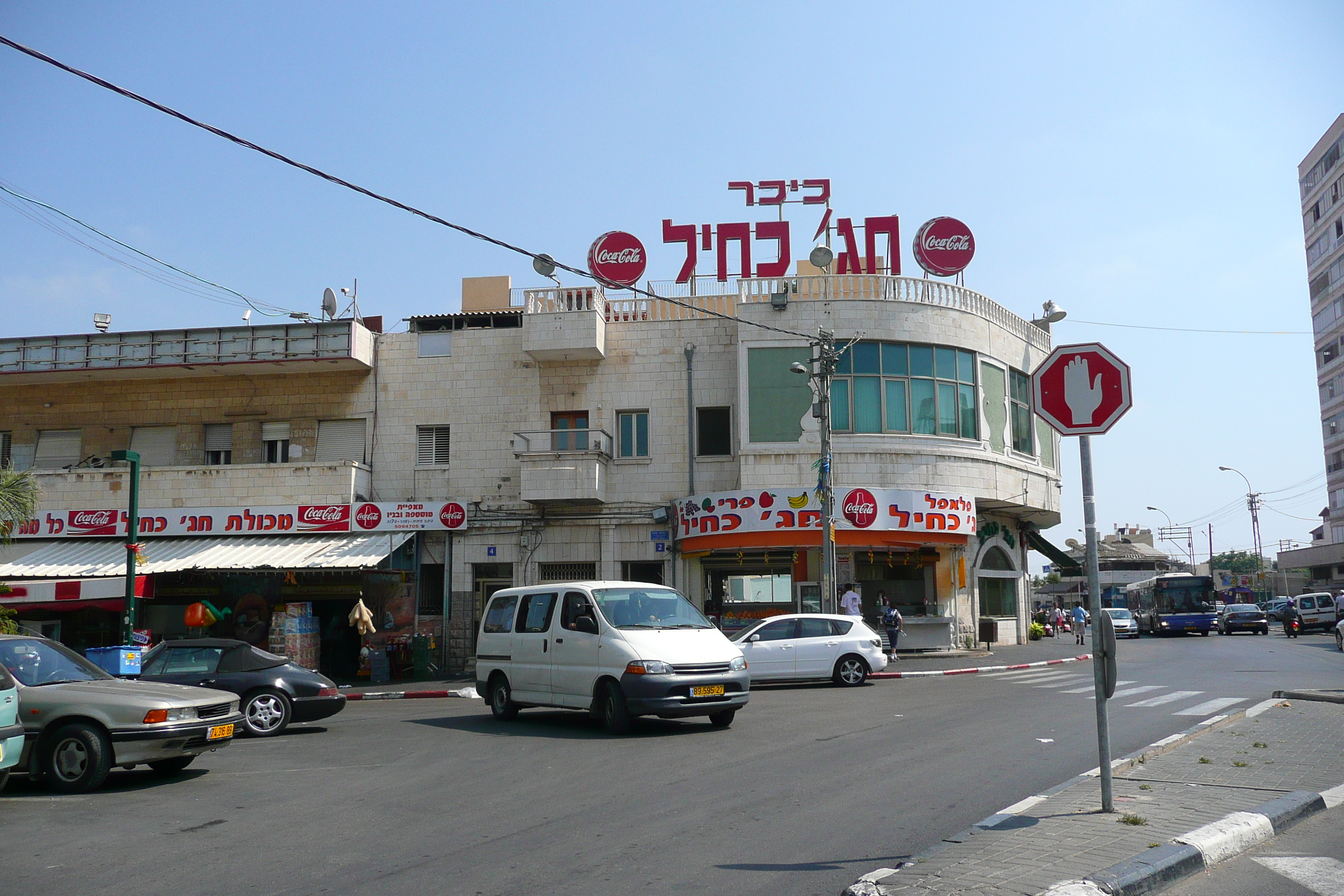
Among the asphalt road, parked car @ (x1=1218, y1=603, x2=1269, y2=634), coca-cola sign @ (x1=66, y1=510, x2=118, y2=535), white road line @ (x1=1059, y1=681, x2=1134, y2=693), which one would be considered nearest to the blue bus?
parked car @ (x1=1218, y1=603, x2=1269, y2=634)

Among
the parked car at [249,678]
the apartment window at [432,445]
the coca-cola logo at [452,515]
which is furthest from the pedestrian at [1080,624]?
the parked car at [249,678]

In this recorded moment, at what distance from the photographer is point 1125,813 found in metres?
6.89

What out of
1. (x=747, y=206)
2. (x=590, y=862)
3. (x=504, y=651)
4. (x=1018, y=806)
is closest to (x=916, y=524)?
(x=747, y=206)

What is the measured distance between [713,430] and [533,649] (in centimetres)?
1497

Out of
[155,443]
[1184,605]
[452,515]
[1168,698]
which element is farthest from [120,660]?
[1184,605]

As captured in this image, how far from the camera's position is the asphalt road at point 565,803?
6234mm

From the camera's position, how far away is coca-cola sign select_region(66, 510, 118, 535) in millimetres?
28344

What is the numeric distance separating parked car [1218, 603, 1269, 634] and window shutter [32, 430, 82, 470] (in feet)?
156

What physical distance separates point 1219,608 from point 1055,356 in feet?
180

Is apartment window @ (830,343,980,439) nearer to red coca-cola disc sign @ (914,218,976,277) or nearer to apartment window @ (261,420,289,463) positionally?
red coca-cola disc sign @ (914,218,976,277)

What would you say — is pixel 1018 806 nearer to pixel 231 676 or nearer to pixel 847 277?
pixel 231 676

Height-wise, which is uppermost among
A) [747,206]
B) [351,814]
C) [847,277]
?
[747,206]

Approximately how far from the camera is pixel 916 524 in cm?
2620

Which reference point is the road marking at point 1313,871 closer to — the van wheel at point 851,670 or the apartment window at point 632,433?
the van wheel at point 851,670
